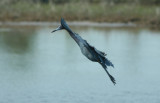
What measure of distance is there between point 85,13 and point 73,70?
20.2m

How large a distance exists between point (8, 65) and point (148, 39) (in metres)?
9.65

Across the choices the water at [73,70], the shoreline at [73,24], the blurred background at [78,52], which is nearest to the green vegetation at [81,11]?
the blurred background at [78,52]

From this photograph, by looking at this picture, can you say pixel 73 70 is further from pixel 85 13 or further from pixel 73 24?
pixel 85 13

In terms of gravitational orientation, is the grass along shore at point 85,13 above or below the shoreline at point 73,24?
above

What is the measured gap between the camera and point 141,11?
37312 mm

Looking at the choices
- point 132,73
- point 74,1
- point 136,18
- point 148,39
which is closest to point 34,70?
point 132,73

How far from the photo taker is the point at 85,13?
119 ft

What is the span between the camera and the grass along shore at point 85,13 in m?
35.1

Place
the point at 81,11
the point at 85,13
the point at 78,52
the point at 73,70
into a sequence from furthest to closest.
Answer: the point at 81,11 → the point at 85,13 → the point at 78,52 → the point at 73,70

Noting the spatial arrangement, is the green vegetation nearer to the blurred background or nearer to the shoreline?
the blurred background

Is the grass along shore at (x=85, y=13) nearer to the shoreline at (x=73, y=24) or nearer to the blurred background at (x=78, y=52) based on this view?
the blurred background at (x=78, y=52)

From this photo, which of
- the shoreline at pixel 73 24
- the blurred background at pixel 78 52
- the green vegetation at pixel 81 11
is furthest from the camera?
the green vegetation at pixel 81 11

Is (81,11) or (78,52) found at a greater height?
(81,11)

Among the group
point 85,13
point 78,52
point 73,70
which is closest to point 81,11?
point 85,13
